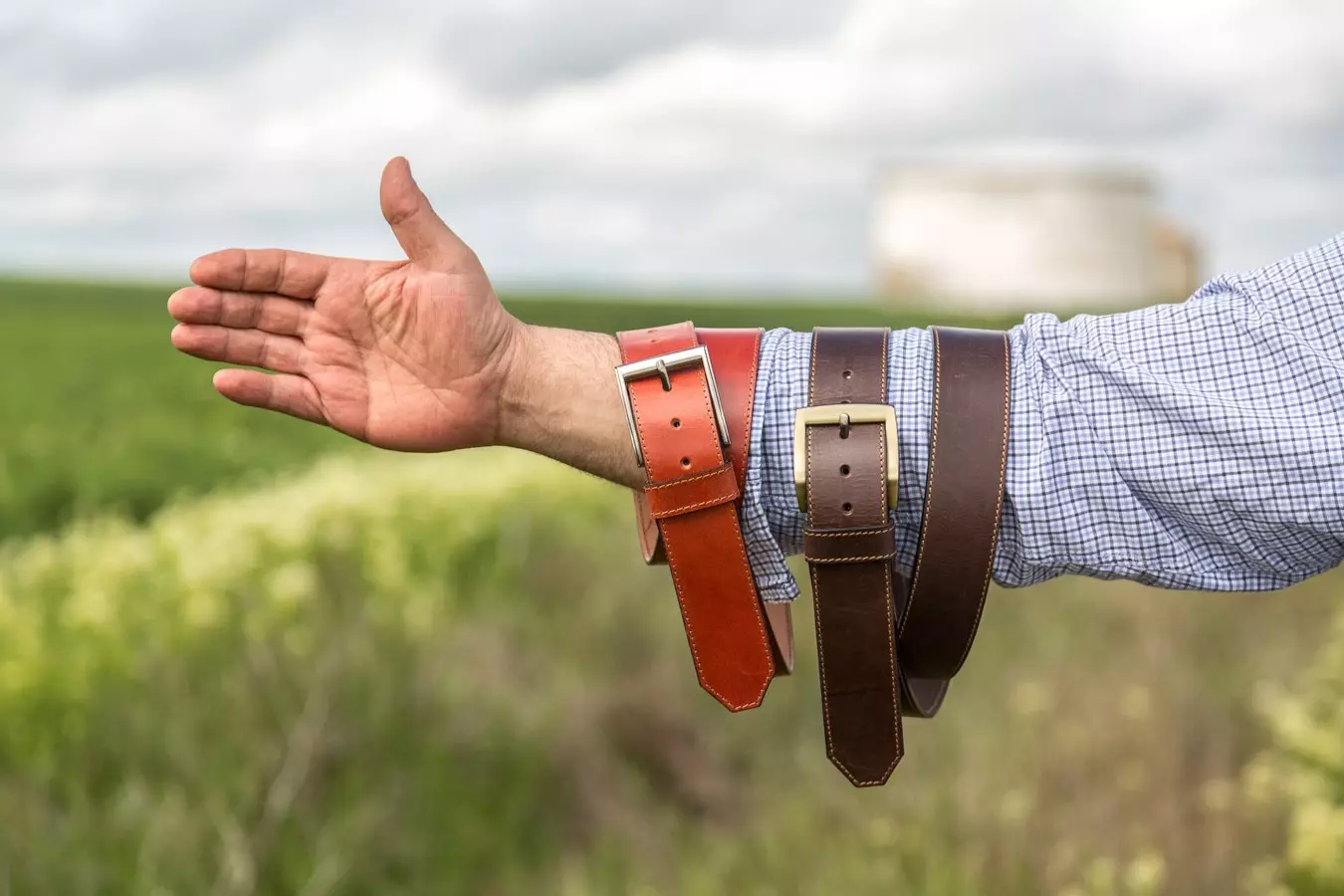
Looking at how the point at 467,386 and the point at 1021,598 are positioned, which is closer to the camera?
the point at 467,386

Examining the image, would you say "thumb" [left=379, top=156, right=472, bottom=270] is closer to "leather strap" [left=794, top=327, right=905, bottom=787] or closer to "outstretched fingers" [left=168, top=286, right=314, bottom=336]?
"outstretched fingers" [left=168, top=286, right=314, bottom=336]

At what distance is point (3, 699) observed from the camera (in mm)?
3143

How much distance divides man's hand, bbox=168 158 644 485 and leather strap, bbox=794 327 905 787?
0.97ft

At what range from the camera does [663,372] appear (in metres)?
1.82

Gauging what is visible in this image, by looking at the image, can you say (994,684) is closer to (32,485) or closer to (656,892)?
(656,892)

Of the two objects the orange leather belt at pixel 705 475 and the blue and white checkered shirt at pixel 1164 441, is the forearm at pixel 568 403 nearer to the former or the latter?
the orange leather belt at pixel 705 475

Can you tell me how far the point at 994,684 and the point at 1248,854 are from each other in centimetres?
133

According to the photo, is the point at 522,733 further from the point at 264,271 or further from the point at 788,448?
the point at 788,448

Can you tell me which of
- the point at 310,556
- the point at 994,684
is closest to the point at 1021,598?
the point at 994,684

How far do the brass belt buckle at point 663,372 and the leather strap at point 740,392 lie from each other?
0.03 m

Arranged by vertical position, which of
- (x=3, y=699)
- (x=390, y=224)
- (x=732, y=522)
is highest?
(x=390, y=224)

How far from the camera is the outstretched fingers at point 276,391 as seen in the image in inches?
81.7

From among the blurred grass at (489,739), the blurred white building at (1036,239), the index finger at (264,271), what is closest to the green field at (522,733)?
the blurred grass at (489,739)

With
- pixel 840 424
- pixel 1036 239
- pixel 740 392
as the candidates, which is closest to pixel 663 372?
pixel 740 392
